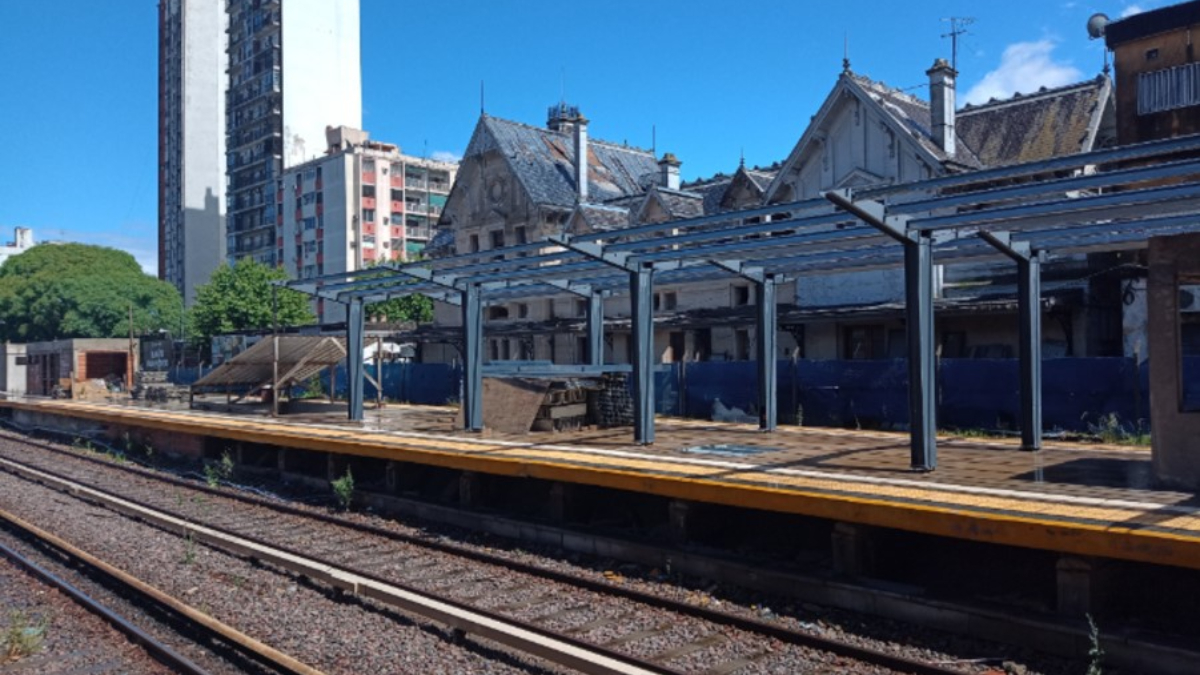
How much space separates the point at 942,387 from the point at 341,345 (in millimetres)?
13346

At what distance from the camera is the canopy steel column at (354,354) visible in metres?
17.4

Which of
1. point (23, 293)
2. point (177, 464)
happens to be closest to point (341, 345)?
point (177, 464)

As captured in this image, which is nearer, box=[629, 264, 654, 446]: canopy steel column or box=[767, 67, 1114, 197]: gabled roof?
box=[629, 264, 654, 446]: canopy steel column

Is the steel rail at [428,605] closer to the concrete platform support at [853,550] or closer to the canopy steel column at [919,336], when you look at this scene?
the concrete platform support at [853,550]

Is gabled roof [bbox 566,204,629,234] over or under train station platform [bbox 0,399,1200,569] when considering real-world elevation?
over

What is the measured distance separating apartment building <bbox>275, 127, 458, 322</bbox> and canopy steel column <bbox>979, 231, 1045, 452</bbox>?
5775 centimetres

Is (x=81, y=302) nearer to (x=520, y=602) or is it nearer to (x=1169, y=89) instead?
(x=1169, y=89)

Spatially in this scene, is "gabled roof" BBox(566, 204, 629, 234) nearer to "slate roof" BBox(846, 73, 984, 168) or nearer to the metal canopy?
"slate roof" BBox(846, 73, 984, 168)

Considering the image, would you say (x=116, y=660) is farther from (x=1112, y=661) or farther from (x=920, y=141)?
(x=920, y=141)

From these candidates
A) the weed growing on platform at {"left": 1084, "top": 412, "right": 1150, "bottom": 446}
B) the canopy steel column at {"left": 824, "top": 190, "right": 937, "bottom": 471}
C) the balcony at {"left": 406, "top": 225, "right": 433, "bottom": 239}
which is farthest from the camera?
the balcony at {"left": 406, "top": 225, "right": 433, "bottom": 239}

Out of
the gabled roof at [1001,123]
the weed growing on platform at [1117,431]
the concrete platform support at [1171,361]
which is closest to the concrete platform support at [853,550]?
the concrete platform support at [1171,361]

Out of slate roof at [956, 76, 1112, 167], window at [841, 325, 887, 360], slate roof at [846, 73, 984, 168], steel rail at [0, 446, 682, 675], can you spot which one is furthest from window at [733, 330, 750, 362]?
steel rail at [0, 446, 682, 675]

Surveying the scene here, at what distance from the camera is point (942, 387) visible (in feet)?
54.0

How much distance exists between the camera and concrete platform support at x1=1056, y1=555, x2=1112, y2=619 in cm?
662
